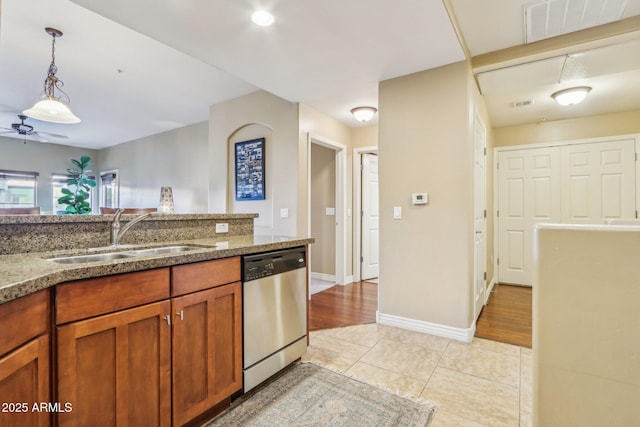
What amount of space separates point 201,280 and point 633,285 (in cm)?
154

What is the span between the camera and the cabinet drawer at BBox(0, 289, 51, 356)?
0.81m

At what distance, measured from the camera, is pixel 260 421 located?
157 cm

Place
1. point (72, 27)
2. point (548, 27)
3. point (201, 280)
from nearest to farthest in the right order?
point (201, 280)
point (548, 27)
point (72, 27)

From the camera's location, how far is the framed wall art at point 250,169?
3.91 m

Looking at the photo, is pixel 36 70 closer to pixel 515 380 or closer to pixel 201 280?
pixel 201 280

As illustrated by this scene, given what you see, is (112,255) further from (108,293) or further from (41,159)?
(41,159)

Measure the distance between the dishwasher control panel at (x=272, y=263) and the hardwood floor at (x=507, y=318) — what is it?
6.07 ft

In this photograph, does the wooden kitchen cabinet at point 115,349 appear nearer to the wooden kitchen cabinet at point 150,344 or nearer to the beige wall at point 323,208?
the wooden kitchen cabinet at point 150,344

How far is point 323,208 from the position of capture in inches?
192

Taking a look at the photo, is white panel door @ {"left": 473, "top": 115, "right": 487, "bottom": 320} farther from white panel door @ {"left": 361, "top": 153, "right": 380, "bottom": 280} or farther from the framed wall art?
the framed wall art

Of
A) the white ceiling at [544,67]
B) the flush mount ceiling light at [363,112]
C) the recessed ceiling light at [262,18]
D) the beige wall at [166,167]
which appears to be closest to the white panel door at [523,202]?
the white ceiling at [544,67]

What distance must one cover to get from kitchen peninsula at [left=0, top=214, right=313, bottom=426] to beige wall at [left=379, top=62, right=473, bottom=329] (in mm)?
1477

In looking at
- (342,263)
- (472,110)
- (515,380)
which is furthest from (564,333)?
(342,263)

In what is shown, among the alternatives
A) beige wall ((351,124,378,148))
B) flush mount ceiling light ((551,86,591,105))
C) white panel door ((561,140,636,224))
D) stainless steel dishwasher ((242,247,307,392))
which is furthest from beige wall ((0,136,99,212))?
white panel door ((561,140,636,224))
